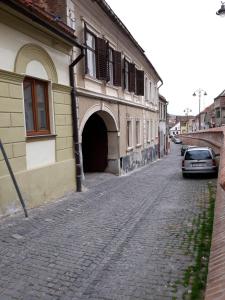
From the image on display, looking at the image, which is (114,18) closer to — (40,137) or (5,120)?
(40,137)

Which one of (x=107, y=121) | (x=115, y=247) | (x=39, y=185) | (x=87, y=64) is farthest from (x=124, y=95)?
(x=115, y=247)

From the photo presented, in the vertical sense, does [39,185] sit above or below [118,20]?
below

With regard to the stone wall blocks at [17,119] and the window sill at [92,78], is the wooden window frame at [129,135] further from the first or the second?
the stone wall blocks at [17,119]

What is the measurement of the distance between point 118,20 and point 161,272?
11878 mm

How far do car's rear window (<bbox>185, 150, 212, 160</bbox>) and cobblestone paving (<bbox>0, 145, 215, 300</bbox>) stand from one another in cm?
544

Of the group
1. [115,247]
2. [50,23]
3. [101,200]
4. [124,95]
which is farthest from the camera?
[124,95]

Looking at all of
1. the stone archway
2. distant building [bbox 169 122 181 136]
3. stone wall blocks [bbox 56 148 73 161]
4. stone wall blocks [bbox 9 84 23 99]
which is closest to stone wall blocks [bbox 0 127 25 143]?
stone wall blocks [bbox 9 84 23 99]

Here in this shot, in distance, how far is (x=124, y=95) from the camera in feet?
53.5

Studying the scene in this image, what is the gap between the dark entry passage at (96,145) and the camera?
50.5 feet

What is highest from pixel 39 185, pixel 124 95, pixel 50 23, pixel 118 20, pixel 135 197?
pixel 118 20

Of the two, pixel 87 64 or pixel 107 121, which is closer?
pixel 87 64

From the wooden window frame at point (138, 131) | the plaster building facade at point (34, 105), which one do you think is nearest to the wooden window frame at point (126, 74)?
the wooden window frame at point (138, 131)

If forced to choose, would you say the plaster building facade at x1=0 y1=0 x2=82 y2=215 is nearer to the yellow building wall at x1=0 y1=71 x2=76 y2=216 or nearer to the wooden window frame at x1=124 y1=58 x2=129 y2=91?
the yellow building wall at x1=0 y1=71 x2=76 y2=216

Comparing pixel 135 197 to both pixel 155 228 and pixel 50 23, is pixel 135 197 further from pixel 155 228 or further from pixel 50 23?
pixel 50 23
